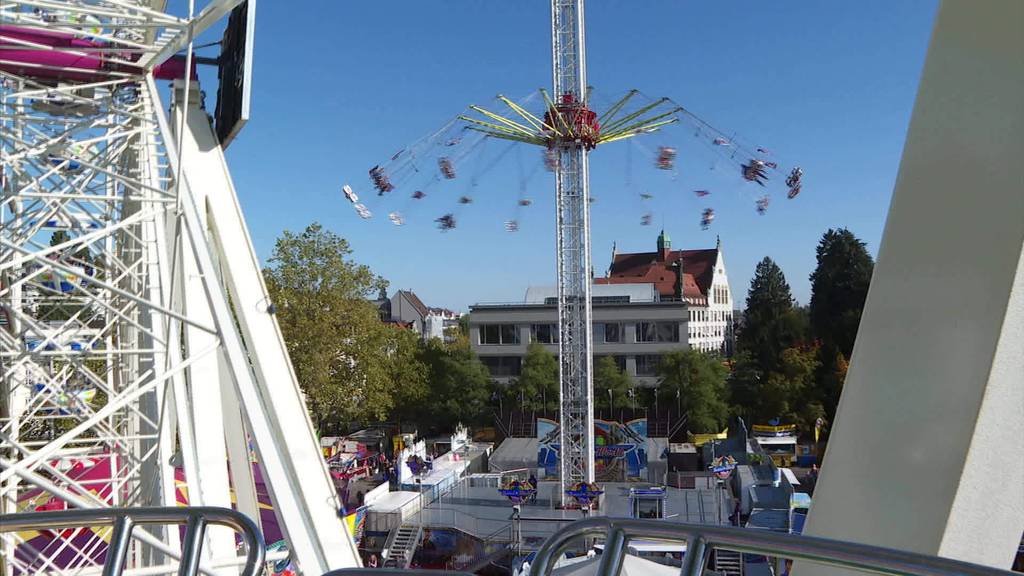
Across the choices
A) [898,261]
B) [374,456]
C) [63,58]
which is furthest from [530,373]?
[898,261]

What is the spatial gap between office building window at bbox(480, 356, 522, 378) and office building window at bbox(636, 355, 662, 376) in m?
5.78

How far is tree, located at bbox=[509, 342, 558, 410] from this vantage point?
33.5 metres

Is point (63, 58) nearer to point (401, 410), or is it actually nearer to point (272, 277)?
point (272, 277)

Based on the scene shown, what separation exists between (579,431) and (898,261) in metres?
21.3

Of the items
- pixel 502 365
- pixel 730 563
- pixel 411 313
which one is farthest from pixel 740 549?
pixel 411 313

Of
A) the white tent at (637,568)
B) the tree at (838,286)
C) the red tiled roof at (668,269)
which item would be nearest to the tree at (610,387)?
the tree at (838,286)

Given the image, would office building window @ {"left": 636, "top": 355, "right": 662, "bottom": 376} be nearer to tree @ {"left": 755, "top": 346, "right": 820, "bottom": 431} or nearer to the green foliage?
the green foliage

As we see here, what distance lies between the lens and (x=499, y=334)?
38750mm

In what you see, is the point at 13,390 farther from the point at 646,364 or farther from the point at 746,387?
the point at 646,364

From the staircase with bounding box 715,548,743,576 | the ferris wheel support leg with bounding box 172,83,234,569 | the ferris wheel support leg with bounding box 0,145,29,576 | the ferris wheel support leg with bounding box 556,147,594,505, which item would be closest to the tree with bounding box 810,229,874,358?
the ferris wheel support leg with bounding box 556,147,594,505

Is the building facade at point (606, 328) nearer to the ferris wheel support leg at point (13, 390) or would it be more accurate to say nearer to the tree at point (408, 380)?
the tree at point (408, 380)

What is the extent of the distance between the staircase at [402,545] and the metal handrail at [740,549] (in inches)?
592

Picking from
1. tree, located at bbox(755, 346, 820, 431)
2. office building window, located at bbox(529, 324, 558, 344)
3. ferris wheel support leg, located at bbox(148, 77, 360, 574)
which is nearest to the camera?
ferris wheel support leg, located at bbox(148, 77, 360, 574)

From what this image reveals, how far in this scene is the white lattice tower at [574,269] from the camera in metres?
22.6
